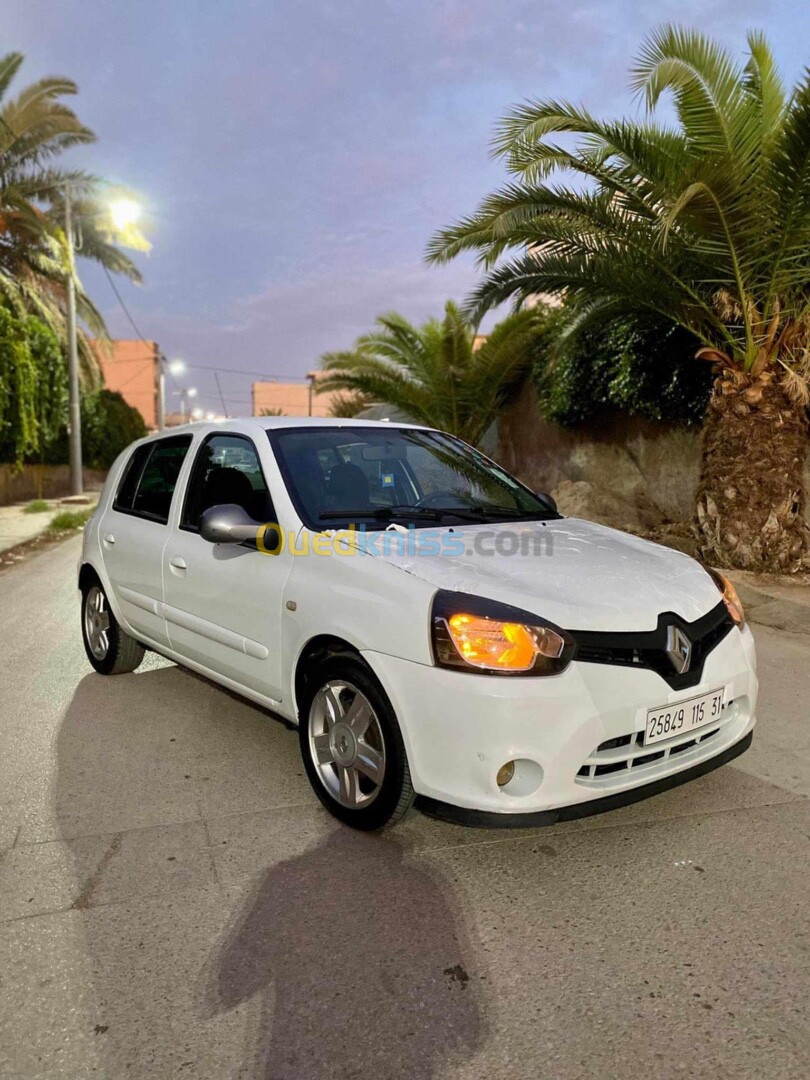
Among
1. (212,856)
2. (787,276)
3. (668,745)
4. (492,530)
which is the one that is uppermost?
(787,276)

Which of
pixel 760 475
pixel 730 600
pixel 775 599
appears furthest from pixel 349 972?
pixel 760 475

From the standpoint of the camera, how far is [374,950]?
2.43 metres

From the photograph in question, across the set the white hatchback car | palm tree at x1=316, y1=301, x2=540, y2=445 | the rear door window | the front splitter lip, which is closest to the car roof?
the white hatchback car

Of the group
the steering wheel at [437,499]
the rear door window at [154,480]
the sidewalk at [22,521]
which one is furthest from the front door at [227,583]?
the sidewalk at [22,521]

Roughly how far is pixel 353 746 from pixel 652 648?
1161mm

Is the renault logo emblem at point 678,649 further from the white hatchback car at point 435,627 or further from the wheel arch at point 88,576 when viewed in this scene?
the wheel arch at point 88,576

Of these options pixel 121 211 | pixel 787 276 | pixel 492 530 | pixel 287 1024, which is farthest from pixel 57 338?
pixel 287 1024

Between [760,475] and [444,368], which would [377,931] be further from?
[444,368]

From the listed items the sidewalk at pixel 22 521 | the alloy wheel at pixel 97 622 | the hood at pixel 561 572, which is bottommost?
the sidewalk at pixel 22 521

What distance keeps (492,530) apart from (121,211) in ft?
60.9

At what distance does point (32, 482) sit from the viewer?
23703 mm

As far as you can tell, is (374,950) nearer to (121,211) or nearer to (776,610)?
(776,610)

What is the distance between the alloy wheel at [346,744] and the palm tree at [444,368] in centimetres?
1319

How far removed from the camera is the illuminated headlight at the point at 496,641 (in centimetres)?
269
